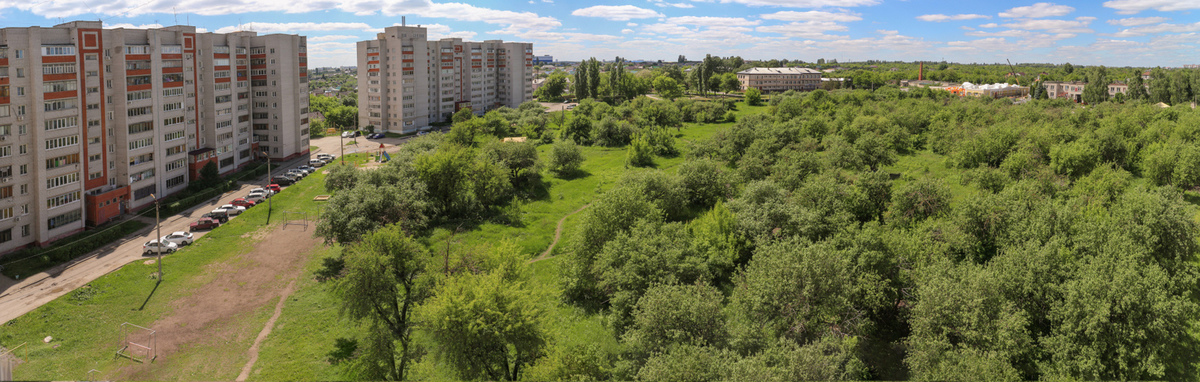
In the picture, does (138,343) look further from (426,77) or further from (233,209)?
(426,77)

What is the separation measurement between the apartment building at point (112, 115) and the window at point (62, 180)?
0.09m

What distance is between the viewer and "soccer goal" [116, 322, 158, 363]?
119 ft

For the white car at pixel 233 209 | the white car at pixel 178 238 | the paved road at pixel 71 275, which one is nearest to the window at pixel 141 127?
the paved road at pixel 71 275

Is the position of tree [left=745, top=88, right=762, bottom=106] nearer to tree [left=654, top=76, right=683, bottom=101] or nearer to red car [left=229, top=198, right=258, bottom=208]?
tree [left=654, top=76, right=683, bottom=101]

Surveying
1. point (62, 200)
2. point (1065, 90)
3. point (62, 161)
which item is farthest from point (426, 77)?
point (1065, 90)

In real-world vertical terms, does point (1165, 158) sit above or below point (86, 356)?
above

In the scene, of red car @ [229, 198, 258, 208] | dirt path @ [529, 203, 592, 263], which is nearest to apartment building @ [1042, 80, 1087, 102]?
dirt path @ [529, 203, 592, 263]

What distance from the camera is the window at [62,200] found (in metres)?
51.3

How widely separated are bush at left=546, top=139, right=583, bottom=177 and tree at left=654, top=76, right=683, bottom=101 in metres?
88.5

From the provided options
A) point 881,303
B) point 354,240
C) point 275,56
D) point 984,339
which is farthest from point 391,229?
point 275,56

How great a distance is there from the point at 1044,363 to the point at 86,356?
49700 millimetres

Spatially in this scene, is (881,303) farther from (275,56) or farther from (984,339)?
(275,56)

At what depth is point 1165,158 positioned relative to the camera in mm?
54625

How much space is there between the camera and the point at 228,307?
42969 mm
